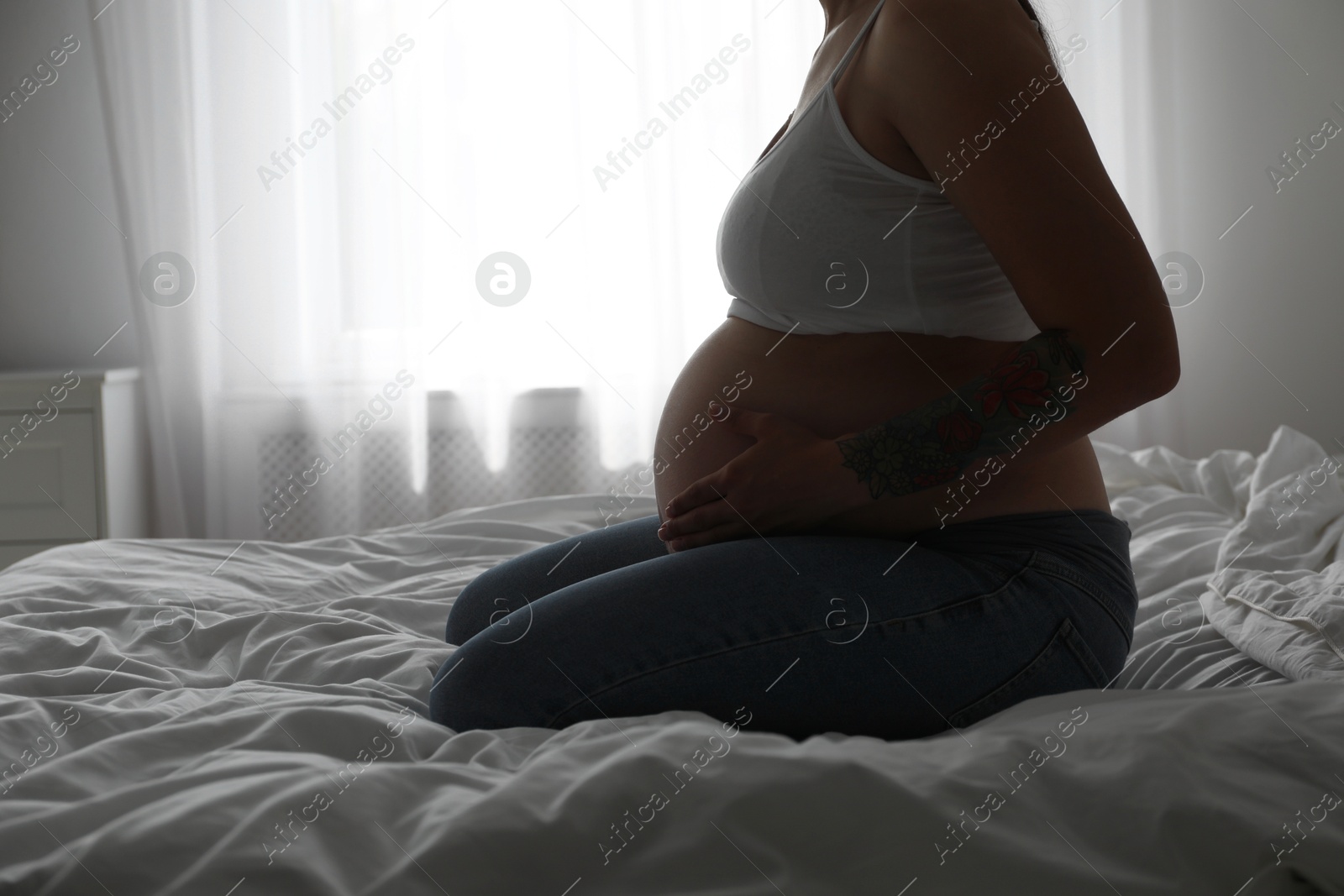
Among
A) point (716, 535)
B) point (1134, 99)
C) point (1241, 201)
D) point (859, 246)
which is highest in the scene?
point (1134, 99)

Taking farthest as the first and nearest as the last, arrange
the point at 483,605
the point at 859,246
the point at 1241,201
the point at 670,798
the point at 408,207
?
the point at 1241,201, the point at 408,207, the point at 483,605, the point at 859,246, the point at 670,798

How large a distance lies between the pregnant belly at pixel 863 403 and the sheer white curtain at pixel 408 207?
5.31ft

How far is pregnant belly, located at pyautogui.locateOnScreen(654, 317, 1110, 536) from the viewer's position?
653mm

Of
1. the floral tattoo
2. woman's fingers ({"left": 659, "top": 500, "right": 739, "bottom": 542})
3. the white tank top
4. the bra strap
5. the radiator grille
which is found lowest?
the radiator grille

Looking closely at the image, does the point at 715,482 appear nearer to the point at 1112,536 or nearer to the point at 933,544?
the point at 933,544

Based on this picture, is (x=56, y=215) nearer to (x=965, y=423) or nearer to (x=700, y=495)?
(x=700, y=495)

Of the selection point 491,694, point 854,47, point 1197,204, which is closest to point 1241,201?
point 1197,204

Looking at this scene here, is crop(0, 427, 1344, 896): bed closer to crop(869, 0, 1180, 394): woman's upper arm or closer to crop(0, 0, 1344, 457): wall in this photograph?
crop(869, 0, 1180, 394): woman's upper arm

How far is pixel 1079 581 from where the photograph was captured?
2.05ft

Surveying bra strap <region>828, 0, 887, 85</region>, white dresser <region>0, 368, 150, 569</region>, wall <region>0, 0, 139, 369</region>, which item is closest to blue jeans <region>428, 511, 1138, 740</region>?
bra strap <region>828, 0, 887, 85</region>

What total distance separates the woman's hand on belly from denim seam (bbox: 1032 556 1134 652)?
0.12 m

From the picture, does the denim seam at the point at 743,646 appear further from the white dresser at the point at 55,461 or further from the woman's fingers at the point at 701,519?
the white dresser at the point at 55,461

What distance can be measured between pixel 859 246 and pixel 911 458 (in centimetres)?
16

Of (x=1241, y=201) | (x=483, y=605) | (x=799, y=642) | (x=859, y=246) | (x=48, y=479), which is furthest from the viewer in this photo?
(x=1241, y=201)
